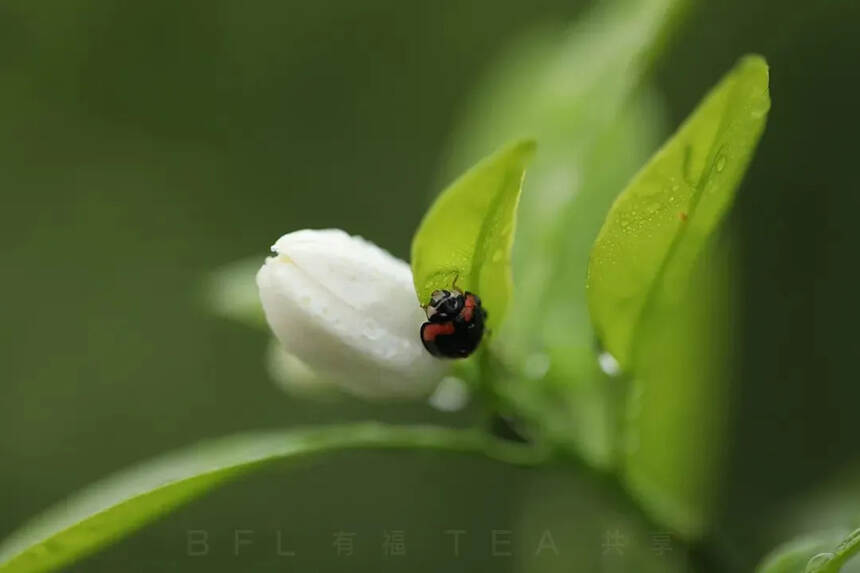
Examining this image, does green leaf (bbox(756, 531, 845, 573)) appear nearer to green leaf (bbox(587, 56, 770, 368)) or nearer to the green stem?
the green stem

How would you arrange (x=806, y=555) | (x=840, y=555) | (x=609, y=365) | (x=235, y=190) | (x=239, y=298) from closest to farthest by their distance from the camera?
(x=840, y=555), (x=806, y=555), (x=609, y=365), (x=239, y=298), (x=235, y=190)

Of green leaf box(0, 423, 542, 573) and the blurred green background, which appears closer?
green leaf box(0, 423, 542, 573)

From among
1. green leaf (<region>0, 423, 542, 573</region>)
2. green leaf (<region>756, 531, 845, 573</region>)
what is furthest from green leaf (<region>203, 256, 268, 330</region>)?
green leaf (<region>756, 531, 845, 573</region>)

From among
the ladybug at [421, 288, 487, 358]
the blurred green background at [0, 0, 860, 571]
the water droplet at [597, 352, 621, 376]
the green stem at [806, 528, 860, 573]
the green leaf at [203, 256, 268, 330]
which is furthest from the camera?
the blurred green background at [0, 0, 860, 571]

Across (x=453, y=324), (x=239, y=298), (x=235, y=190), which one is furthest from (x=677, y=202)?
(x=235, y=190)

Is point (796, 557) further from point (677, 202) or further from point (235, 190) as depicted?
point (235, 190)

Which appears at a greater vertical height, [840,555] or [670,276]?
[670,276]

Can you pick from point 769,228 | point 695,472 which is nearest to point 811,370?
point 769,228
